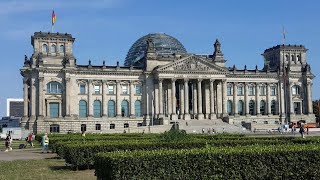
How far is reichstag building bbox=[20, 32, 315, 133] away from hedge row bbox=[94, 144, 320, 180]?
74666 millimetres

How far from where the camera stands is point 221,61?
4417 inches

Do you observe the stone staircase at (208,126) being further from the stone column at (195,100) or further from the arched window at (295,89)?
the arched window at (295,89)

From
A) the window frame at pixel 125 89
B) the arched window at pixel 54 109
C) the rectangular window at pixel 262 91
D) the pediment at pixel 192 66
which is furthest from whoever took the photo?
the rectangular window at pixel 262 91

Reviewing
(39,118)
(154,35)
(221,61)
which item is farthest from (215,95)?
(39,118)

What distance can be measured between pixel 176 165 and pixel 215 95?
9156 centimetres

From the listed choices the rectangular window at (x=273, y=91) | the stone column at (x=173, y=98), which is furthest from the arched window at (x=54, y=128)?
the rectangular window at (x=273, y=91)

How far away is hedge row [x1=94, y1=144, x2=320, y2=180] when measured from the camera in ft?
60.0

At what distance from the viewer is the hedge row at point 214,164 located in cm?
1828

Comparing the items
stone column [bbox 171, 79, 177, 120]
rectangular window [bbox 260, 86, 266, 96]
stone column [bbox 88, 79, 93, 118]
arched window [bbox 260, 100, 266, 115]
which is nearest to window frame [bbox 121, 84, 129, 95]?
stone column [bbox 88, 79, 93, 118]

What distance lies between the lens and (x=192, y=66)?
105m

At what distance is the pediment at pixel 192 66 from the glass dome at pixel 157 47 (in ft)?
44.0

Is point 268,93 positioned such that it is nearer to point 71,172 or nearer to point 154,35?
point 154,35

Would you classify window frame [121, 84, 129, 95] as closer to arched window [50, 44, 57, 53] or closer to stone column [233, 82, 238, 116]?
arched window [50, 44, 57, 53]

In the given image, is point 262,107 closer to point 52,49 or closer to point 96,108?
point 96,108
